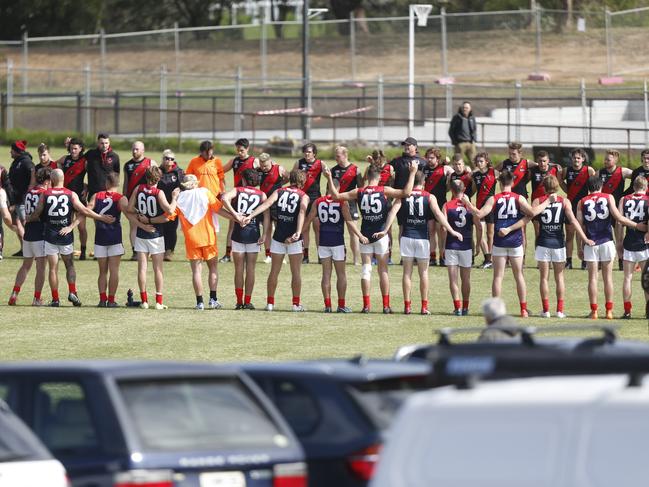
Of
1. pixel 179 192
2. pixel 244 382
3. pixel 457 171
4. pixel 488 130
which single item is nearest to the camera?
pixel 244 382

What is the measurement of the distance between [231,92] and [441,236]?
28140mm

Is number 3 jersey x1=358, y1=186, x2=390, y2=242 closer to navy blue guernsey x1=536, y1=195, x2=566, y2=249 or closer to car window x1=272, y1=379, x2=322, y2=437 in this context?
navy blue guernsey x1=536, y1=195, x2=566, y2=249

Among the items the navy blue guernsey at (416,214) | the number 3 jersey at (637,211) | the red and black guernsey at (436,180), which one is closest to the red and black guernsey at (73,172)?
the red and black guernsey at (436,180)

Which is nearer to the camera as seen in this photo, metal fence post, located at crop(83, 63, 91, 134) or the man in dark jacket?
the man in dark jacket

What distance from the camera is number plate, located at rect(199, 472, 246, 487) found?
24.4 feet

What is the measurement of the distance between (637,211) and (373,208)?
3.46 m

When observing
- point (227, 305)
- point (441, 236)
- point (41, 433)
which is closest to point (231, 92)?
point (441, 236)

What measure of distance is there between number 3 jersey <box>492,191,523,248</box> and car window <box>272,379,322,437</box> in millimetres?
11573

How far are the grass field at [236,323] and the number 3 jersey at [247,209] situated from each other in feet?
3.23

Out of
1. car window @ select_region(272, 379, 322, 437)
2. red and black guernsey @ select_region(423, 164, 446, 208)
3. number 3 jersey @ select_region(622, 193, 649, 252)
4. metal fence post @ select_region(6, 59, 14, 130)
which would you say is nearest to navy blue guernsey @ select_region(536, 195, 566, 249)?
number 3 jersey @ select_region(622, 193, 649, 252)

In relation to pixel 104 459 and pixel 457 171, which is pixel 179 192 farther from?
pixel 104 459

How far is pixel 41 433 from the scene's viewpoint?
802 centimetres

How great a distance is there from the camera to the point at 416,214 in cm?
1950

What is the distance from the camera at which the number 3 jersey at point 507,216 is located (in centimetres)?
1933
